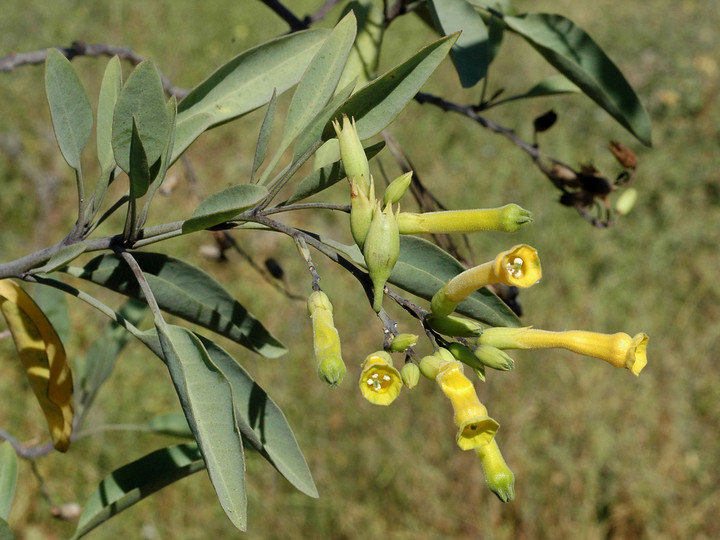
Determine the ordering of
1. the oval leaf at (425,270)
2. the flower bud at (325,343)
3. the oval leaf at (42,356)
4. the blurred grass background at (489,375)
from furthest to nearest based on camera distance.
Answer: the blurred grass background at (489,375) → the oval leaf at (42,356) → the oval leaf at (425,270) → the flower bud at (325,343)

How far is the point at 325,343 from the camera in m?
0.81

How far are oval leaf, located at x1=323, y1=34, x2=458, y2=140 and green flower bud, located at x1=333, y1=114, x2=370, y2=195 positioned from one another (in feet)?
0.20

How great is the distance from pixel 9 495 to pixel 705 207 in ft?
17.6

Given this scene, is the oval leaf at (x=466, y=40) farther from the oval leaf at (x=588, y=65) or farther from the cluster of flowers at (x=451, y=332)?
the cluster of flowers at (x=451, y=332)

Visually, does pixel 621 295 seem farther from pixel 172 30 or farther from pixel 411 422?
pixel 172 30

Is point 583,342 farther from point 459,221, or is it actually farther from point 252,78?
point 252,78

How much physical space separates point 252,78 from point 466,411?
679 mm

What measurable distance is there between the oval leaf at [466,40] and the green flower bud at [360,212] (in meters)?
0.53

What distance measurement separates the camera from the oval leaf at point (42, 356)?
1098mm

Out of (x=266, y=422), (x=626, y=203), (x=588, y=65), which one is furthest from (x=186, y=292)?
(x=626, y=203)

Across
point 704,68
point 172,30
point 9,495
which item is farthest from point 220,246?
point 704,68

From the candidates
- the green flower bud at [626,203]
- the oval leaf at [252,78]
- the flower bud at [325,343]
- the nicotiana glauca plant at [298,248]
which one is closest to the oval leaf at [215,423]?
the nicotiana glauca plant at [298,248]

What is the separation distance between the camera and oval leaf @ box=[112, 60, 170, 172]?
82 centimetres

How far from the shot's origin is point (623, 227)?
513 cm
